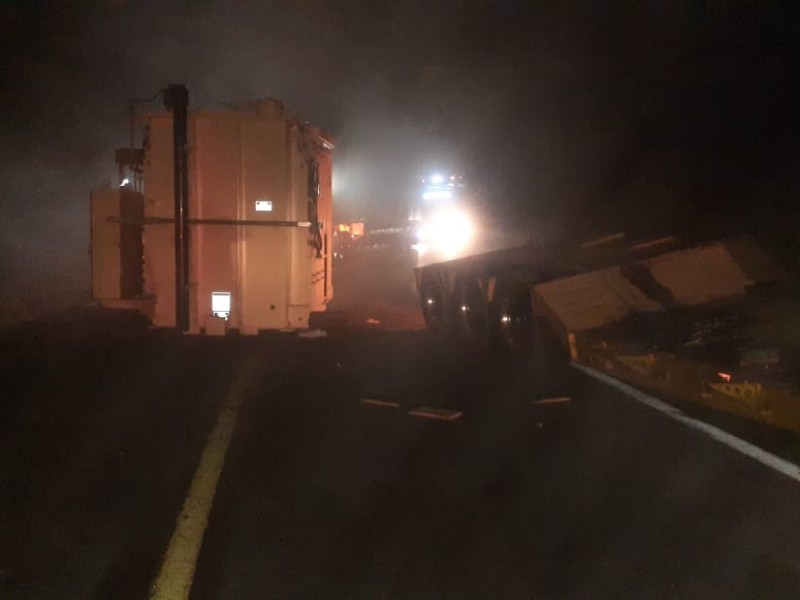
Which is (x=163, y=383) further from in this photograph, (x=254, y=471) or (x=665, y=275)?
(x=665, y=275)

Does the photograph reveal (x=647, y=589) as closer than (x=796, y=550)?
Yes

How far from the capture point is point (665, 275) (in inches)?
497

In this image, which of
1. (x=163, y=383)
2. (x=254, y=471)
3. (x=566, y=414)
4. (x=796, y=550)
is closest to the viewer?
(x=796, y=550)

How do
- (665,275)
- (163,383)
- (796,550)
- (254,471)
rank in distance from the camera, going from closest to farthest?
(796,550) < (254,471) < (163,383) < (665,275)

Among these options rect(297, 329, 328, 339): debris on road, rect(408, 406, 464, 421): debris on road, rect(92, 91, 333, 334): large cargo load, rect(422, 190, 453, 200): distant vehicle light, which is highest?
rect(422, 190, 453, 200): distant vehicle light

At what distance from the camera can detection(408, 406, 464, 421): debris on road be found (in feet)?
31.8

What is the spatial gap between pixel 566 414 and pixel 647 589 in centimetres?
458

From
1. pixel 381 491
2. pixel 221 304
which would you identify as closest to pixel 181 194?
pixel 221 304

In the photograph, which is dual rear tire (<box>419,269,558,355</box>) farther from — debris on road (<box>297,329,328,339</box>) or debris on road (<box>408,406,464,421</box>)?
debris on road (<box>408,406,464,421</box>)

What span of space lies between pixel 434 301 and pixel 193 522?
12649 mm

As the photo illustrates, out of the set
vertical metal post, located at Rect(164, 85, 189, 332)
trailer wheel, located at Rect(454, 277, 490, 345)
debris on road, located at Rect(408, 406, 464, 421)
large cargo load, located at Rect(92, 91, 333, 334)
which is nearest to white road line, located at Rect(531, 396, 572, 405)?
debris on road, located at Rect(408, 406, 464, 421)

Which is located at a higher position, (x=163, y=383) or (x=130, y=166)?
(x=130, y=166)

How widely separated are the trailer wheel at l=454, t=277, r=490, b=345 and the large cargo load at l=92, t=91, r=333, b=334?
8.32 ft

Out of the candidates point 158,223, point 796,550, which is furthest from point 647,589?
point 158,223
